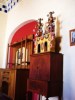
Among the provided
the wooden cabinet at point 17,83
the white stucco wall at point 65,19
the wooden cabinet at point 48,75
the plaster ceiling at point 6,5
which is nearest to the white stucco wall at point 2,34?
the plaster ceiling at point 6,5

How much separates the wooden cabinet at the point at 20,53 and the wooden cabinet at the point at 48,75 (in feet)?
3.54

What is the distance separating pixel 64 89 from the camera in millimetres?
2902

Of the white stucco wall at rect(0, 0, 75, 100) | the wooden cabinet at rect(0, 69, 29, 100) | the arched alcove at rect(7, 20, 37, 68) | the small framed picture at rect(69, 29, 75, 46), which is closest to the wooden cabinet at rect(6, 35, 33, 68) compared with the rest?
the arched alcove at rect(7, 20, 37, 68)

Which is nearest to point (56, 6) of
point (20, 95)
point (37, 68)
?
point (37, 68)

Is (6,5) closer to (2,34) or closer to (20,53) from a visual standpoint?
(2,34)

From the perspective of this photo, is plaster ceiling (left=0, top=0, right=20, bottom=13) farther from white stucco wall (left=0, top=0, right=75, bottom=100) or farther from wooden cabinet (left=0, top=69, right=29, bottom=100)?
wooden cabinet (left=0, top=69, right=29, bottom=100)

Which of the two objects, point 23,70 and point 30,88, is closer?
point 30,88

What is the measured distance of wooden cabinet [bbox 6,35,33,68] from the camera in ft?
13.5

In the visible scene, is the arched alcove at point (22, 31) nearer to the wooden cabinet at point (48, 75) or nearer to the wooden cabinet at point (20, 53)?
the wooden cabinet at point (20, 53)

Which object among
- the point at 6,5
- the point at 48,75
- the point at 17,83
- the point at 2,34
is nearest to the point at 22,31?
the point at 2,34

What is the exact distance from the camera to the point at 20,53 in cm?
443

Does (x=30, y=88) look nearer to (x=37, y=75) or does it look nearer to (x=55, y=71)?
(x=37, y=75)

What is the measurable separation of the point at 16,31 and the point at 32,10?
1.17 m

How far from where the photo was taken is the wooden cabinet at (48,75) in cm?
268
